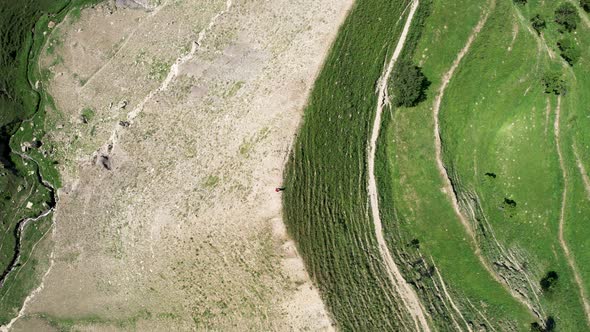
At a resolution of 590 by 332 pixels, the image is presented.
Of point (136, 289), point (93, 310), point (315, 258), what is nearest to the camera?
point (315, 258)

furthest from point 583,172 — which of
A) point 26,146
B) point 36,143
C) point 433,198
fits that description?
point 26,146

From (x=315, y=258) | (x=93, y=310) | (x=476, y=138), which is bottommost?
(x=93, y=310)

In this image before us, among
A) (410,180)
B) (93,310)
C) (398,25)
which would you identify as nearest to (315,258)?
(410,180)

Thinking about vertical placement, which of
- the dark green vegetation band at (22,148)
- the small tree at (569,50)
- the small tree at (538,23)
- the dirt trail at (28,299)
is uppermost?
the small tree at (538,23)

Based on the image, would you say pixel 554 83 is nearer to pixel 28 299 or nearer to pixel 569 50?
pixel 569 50

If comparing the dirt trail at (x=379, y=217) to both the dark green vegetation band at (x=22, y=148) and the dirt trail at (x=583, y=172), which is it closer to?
the dirt trail at (x=583, y=172)

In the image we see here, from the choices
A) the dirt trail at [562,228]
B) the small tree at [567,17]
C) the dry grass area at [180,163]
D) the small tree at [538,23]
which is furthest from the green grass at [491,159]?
the dry grass area at [180,163]

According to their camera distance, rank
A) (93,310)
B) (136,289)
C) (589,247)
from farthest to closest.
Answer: (93,310), (136,289), (589,247)

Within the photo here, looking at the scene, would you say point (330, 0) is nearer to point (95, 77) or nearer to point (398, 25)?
point (398, 25)
